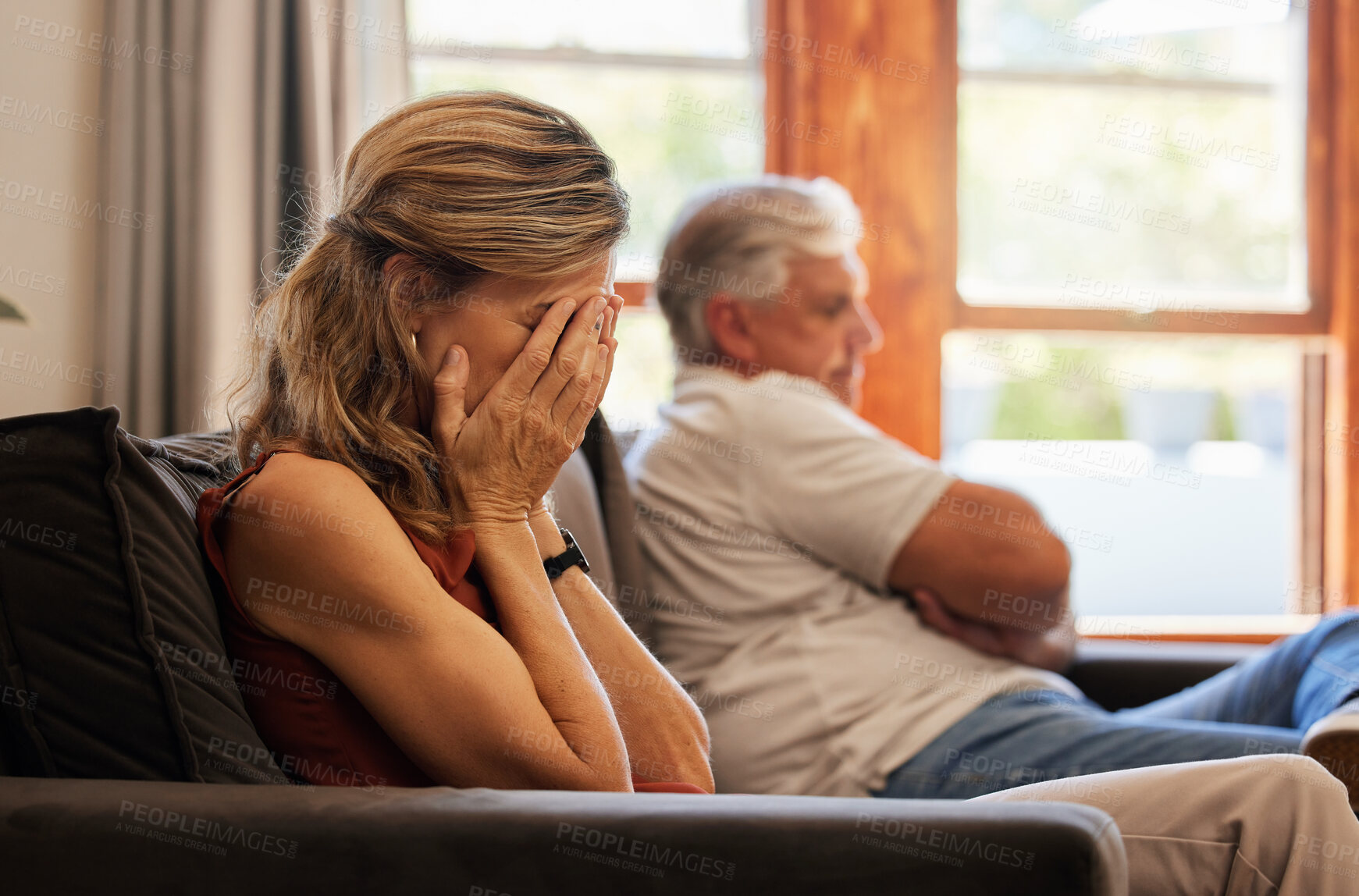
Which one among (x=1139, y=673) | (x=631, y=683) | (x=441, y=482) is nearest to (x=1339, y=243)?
(x=1139, y=673)

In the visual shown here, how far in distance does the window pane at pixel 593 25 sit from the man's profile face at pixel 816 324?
3.04 ft

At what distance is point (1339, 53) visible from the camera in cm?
255

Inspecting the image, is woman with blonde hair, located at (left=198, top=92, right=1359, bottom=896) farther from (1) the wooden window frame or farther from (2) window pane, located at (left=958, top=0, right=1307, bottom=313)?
(2) window pane, located at (left=958, top=0, right=1307, bottom=313)

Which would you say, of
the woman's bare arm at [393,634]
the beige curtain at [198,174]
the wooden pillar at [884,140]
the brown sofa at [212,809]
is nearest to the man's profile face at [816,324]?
the wooden pillar at [884,140]

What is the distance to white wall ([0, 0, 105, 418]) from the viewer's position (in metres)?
1.70

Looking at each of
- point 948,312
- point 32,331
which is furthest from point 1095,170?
point 32,331

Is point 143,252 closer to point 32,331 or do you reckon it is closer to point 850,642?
point 32,331

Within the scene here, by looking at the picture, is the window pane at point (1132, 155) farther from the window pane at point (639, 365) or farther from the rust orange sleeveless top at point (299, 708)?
the rust orange sleeveless top at point (299, 708)

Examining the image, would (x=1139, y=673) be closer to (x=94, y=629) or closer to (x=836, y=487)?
(x=836, y=487)

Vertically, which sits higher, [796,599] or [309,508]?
[309,508]

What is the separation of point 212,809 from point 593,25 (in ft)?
6.90

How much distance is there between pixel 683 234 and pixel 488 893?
1.28 meters

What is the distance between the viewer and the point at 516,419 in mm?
1038

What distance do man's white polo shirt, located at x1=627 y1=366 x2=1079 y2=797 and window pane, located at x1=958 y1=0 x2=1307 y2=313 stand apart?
113 cm
